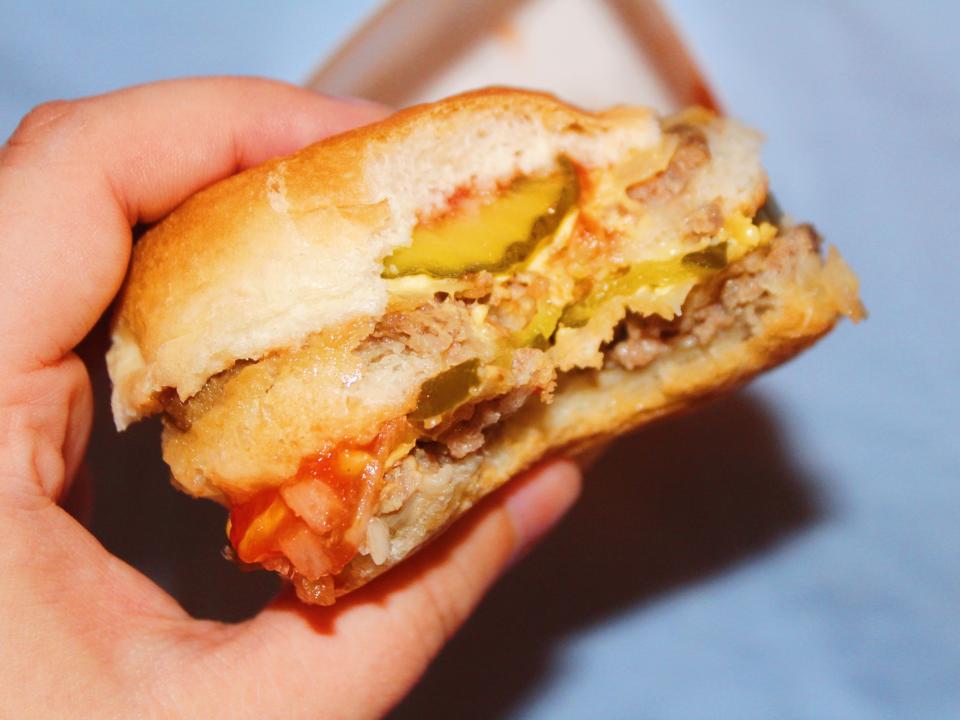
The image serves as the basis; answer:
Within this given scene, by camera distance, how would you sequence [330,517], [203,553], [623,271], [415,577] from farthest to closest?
[203,553] → [415,577] → [623,271] → [330,517]

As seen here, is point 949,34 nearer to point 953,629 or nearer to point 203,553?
point 953,629

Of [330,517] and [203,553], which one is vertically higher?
[330,517]

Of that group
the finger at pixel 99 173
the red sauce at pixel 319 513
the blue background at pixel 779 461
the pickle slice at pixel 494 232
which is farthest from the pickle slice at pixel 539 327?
the blue background at pixel 779 461

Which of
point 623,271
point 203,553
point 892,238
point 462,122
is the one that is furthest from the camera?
point 892,238

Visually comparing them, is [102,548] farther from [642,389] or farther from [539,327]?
[642,389]

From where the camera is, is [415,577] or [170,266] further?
[415,577]

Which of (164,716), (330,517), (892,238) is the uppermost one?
(330,517)

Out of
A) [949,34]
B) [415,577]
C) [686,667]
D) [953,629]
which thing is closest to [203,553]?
[415,577]

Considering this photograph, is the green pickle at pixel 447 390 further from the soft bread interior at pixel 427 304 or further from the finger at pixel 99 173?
the finger at pixel 99 173
